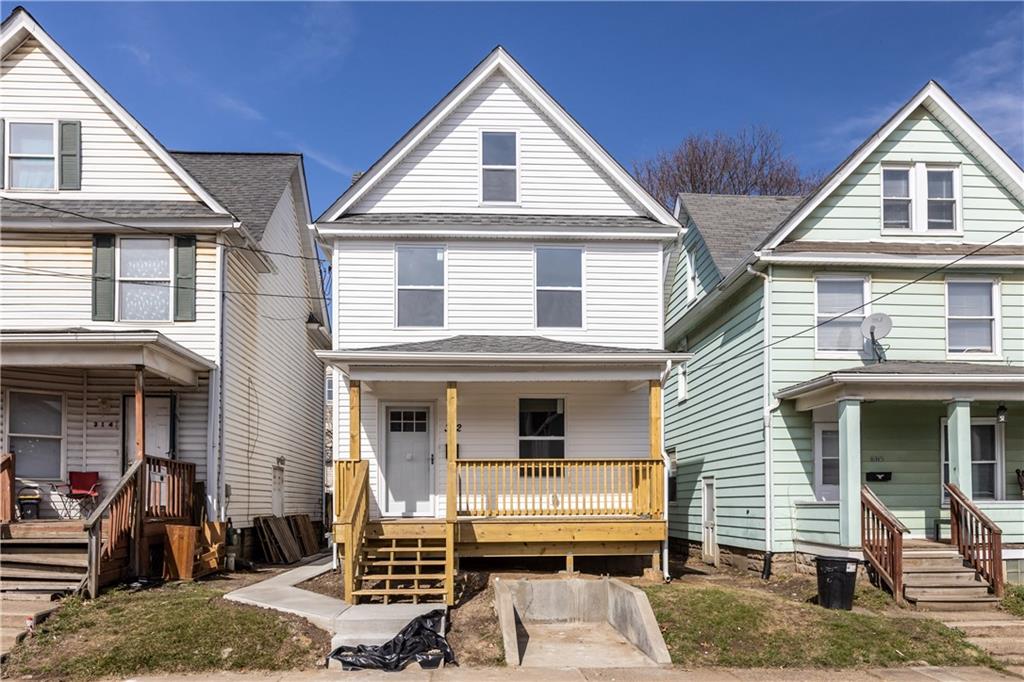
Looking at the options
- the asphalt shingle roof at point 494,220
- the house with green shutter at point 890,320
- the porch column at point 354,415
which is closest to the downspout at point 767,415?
the house with green shutter at point 890,320

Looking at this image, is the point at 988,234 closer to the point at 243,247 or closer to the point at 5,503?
the point at 243,247

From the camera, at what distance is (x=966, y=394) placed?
14.0 metres

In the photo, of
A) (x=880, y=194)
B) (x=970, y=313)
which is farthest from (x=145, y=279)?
(x=970, y=313)

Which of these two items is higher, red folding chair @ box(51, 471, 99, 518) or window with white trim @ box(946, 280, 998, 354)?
window with white trim @ box(946, 280, 998, 354)

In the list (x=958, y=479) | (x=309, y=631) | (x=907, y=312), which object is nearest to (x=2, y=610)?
(x=309, y=631)

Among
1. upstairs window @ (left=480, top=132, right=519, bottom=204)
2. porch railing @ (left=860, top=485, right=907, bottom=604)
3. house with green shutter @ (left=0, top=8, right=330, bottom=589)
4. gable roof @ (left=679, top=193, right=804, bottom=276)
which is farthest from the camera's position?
gable roof @ (left=679, top=193, right=804, bottom=276)

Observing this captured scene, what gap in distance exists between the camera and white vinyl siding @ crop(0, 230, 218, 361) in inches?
617

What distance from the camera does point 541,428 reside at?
634 inches

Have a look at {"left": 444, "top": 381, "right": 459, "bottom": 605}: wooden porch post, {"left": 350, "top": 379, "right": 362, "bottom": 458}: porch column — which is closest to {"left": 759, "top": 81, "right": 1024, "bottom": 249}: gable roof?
{"left": 444, "top": 381, "right": 459, "bottom": 605}: wooden porch post

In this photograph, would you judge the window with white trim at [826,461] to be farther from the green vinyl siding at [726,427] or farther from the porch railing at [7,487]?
the porch railing at [7,487]

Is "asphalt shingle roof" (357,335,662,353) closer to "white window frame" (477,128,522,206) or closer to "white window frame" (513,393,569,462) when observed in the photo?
"white window frame" (513,393,569,462)

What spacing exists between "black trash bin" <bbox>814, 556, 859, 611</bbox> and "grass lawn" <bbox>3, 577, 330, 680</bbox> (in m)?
6.74

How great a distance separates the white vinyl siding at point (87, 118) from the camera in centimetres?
1619

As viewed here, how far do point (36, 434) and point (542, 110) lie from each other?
10556 millimetres
